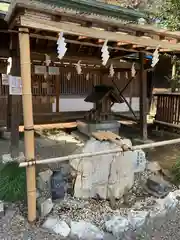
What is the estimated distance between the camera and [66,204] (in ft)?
12.0

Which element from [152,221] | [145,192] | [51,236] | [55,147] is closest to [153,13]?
[55,147]

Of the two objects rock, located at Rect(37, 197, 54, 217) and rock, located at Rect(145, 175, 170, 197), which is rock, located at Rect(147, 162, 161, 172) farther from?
rock, located at Rect(37, 197, 54, 217)

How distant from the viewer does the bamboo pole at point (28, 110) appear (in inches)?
118

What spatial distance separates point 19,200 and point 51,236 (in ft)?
2.89

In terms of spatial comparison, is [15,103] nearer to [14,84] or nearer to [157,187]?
[14,84]

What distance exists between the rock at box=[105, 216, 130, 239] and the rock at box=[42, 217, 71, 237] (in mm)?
517

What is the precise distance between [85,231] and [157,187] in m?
1.60

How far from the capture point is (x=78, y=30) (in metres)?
3.26

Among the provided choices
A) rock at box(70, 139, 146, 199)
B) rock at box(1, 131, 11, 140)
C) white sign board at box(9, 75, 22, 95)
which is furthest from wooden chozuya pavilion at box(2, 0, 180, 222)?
rock at box(1, 131, 11, 140)

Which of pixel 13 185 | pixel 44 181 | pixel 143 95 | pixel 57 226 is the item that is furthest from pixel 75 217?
pixel 143 95

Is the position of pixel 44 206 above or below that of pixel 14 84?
below

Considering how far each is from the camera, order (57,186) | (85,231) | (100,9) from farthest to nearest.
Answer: (100,9), (57,186), (85,231)

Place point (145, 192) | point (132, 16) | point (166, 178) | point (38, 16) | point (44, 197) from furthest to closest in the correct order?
point (132, 16) → point (166, 178) → point (145, 192) → point (44, 197) → point (38, 16)

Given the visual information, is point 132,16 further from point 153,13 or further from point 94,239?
point 94,239
